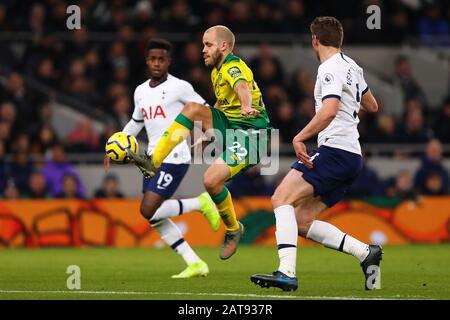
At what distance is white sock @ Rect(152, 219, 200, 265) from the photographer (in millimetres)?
12402

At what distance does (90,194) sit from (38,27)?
3.82 m

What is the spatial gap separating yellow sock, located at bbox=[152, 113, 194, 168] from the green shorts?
0.95ft

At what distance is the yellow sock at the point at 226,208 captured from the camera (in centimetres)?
1143

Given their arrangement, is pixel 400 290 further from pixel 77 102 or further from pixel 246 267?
pixel 77 102

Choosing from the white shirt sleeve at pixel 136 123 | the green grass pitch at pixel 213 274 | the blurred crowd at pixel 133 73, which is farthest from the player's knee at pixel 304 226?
the blurred crowd at pixel 133 73

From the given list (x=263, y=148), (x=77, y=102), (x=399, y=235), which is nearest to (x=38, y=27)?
(x=77, y=102)

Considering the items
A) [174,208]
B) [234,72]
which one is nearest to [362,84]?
[234,72]

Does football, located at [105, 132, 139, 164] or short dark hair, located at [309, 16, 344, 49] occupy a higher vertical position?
short dark hair, located at [309, 16, 344, 49]

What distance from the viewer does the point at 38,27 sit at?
2161 cm

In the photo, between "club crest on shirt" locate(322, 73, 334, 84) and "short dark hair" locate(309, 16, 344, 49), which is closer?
"club crest on shirt" locate(322, 73, 334, 84)

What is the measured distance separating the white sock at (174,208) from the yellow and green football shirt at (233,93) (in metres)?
1.91

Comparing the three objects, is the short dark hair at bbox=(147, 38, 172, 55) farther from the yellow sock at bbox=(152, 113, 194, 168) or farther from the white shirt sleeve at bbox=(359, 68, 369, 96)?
the white shirt sleeve at bbox=(359, 68, 369, 96)

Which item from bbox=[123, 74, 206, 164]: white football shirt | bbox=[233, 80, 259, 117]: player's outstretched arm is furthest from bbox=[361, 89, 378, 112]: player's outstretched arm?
bbox=[123, 74, 206, 164]: white football shirt

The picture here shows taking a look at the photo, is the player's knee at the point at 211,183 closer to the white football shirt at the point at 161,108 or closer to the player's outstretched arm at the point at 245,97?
the player's outstretched arm at the point at 245,97
